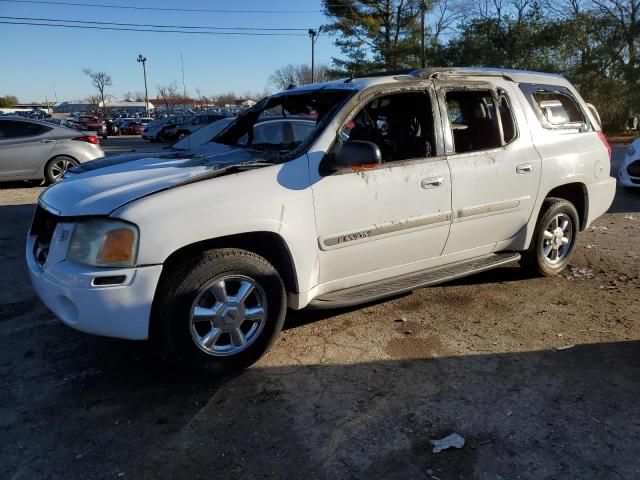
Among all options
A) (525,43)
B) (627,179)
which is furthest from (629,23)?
(627,179)

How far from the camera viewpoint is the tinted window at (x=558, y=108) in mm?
4824

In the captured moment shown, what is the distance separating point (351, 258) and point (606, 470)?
6.15 feet

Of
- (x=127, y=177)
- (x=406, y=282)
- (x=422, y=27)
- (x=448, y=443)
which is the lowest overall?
(x=448, y=443)

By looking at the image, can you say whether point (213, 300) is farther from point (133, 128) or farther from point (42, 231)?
point (133, 128)

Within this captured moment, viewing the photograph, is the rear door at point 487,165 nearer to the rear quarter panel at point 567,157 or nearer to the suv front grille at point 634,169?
the rear quarter panel at point 567,157

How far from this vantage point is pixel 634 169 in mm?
9297

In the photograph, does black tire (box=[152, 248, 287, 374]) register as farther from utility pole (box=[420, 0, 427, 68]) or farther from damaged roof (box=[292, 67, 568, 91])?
utility pole (box=[420, 0, 427, 68])

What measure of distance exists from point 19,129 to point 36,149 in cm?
54

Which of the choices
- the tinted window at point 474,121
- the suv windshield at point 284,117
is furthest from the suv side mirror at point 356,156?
the tinted window at point 474,121

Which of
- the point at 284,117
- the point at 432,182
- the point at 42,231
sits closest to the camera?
the point at 42,231

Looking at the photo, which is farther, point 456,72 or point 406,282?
point 456,72

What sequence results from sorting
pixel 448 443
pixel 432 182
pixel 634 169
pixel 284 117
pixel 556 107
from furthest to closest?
pixel 634 169 → pixel 556 107 → pixel 284 117 → pixel 432 182 → pixel 448 443

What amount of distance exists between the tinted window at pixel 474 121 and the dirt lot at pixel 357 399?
132cm

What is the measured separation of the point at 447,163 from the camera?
4027mm
